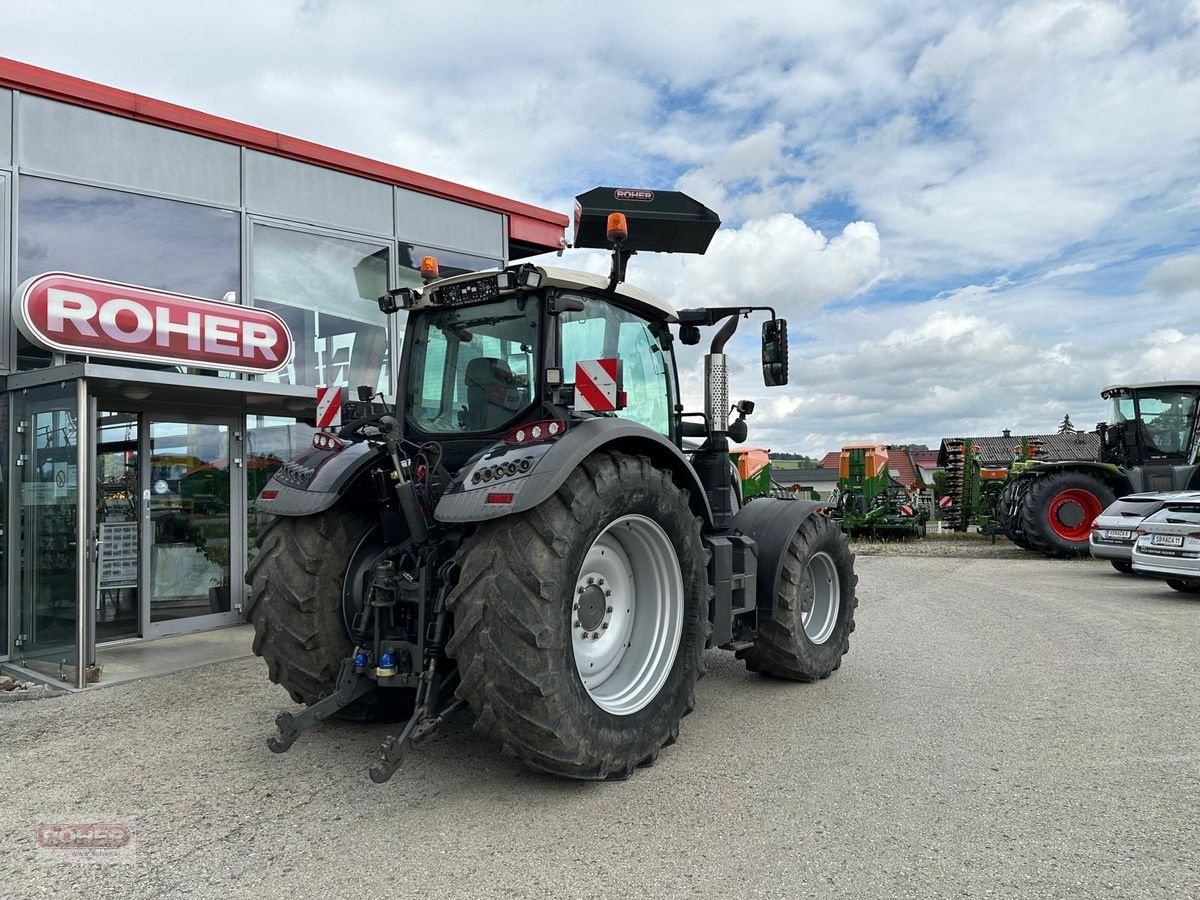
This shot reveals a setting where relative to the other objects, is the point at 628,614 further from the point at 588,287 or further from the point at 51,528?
the point at 51,528

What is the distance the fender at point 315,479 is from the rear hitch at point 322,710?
793 millimetres

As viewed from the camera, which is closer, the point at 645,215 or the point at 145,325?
the point at 645,215

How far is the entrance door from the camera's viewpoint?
8.02 metres

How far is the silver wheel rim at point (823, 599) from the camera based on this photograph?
5.83 m

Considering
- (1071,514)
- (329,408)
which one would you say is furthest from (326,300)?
(1071,514)

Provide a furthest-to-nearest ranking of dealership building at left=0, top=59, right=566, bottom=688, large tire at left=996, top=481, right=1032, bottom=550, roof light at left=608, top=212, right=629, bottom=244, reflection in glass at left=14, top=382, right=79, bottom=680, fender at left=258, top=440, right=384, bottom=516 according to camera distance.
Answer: large tire at left=996, top=481, right=1032, bottom=550 → dealership building at left=0, top=59, right=566, bottom=688 → reflection in glass at left=14, top=382, right=79, bottom=680 → fender at left=258, top=440, right=384, bottom=516 → roof light at left=608, top=212, right=629, bottom=244

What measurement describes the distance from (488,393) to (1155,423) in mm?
13498

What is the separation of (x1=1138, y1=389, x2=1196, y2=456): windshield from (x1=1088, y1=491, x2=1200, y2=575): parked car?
3.13m

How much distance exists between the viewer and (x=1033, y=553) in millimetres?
14648

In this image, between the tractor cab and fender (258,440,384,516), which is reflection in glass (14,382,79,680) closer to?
fender (258,440,384,516)

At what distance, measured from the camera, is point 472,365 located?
4504 mm

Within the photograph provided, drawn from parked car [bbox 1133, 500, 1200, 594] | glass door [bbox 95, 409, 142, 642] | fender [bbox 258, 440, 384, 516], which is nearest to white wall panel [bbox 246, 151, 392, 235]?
glass door [bbox 95, 409, 142, 642]

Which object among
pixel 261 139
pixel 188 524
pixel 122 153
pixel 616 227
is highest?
pixel 261 139

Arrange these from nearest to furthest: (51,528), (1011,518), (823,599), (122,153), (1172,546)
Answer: (823,599)
(51,528)
(122,153)
(1172,546)
(1011,518)
